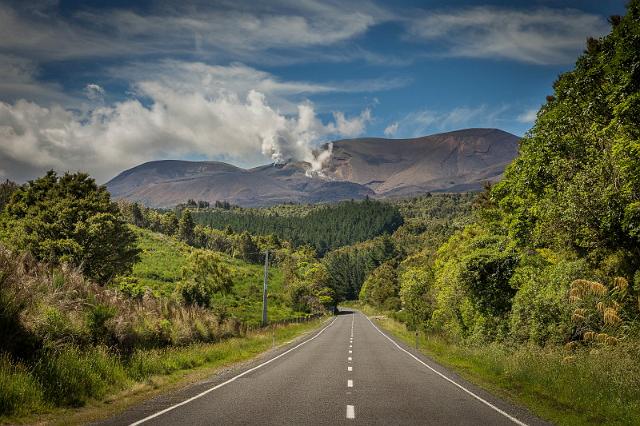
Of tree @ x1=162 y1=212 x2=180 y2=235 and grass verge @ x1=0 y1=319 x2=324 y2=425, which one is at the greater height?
→ tree @ x1=162 y1=212 x2=180 y2=235

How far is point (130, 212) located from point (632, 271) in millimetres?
161676

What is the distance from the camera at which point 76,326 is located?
13.8 metres

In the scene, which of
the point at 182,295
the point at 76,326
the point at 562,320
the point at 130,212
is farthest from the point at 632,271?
the point at 130,212

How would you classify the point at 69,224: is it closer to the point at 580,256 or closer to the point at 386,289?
the point at 580,256

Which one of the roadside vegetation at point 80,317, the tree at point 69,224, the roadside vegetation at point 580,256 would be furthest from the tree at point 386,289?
the roadside vegetation at point 580,256

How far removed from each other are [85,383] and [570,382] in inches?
520

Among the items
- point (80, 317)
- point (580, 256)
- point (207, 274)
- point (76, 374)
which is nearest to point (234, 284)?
point (207, 274)

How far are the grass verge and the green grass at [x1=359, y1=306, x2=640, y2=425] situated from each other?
1004 cm

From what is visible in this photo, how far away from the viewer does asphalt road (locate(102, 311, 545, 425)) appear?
9.86 meters

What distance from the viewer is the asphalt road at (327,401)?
9859 millimetres

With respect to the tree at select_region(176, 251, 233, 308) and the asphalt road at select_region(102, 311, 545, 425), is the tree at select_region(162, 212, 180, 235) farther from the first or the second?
the asphalt road at select_region(102, 311, 545, 425)

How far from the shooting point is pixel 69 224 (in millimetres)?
37812

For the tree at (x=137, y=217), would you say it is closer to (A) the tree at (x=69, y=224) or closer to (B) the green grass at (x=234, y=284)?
(B) the green grass at (x=234, y=284)

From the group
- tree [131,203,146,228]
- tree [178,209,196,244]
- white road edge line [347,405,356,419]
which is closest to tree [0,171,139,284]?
white road edge line [347,405,356,419]
